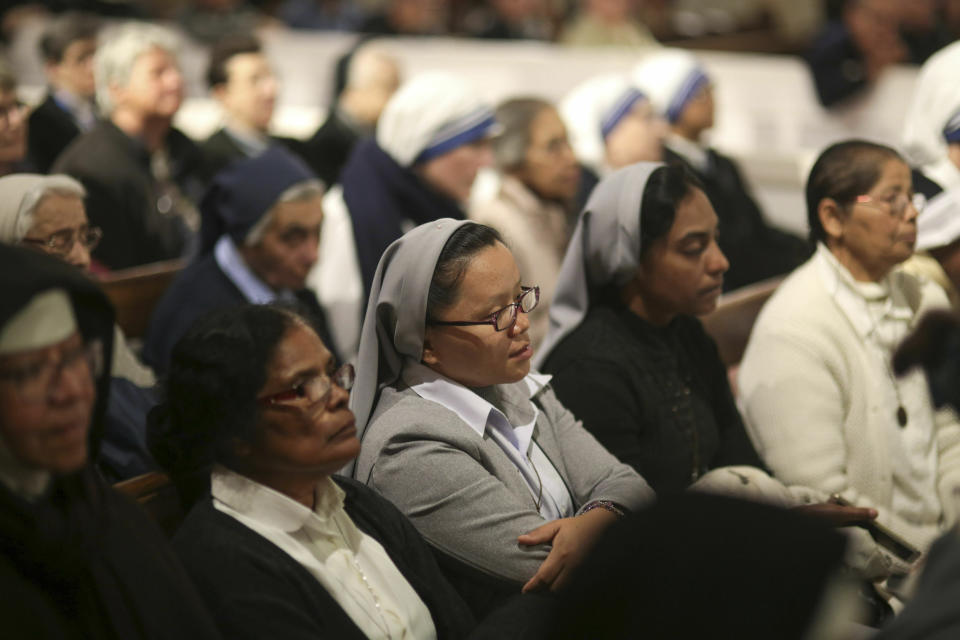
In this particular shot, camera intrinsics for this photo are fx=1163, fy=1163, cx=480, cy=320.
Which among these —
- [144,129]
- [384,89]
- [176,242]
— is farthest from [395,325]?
[384,89]

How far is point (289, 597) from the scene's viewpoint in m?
2.12

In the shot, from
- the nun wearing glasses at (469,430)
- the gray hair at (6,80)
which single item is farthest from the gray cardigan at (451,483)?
the gray hair at (6,80)

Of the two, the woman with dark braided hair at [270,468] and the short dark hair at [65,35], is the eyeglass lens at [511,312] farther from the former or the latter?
the short dark hair at [65,35]

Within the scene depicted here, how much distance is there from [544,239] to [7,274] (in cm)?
344

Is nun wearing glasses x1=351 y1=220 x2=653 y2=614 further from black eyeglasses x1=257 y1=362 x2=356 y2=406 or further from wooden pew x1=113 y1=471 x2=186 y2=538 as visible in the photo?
wooden pew x1=113 y1=471 x2=186 y2=538

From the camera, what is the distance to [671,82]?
679cm

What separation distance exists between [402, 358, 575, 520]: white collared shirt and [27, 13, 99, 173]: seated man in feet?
14.7

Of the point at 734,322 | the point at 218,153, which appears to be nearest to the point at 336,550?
the point at 734,322

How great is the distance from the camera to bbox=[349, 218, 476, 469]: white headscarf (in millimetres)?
2615

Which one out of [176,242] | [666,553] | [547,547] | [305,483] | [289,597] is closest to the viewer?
[666,553]

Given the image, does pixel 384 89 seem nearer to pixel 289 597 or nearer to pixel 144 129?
pixel 144 129

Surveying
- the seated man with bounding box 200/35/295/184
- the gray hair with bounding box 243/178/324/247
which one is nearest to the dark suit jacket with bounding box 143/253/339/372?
the gray hair with bounding box 243/178/324/247

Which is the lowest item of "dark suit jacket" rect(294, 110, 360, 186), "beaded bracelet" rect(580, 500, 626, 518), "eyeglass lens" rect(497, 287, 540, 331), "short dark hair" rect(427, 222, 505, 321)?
"dark suit jacket" rect(294, 110, 360, 186)

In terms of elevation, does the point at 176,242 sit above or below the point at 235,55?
below
